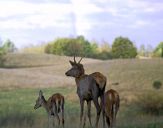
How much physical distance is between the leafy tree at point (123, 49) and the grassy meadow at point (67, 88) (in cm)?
1157

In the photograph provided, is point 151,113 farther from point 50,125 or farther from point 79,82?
point 79,82

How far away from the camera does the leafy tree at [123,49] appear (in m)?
104

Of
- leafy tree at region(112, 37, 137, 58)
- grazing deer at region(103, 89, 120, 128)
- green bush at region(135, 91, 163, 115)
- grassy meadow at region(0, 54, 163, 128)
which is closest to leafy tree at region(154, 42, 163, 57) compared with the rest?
leafy tree at region(112, 37, 137, 58)

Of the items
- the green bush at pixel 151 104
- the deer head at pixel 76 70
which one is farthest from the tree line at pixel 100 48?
the deer head at pixel 76 70

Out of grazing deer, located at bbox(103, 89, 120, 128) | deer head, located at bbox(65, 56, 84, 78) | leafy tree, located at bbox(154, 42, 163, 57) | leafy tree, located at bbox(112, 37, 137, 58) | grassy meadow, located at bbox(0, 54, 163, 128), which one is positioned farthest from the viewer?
leafy tree, located at bbox(154, 42, 163, 57)

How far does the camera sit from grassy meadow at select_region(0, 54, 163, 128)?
28408mm

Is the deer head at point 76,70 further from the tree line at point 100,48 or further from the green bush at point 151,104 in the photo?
the tree line at point 100,48

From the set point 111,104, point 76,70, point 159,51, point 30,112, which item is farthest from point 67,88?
point 159,51

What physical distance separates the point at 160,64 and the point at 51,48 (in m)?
63.1

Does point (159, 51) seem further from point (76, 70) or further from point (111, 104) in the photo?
point (111, 104)

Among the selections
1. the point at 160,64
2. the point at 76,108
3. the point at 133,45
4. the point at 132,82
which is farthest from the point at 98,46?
the point at 76,108

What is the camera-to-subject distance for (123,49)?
117000mm

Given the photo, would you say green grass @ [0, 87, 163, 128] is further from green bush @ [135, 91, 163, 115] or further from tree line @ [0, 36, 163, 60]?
tree line @ [0, 36, 163, 60]

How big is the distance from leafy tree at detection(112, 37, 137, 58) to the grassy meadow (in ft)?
38.0
